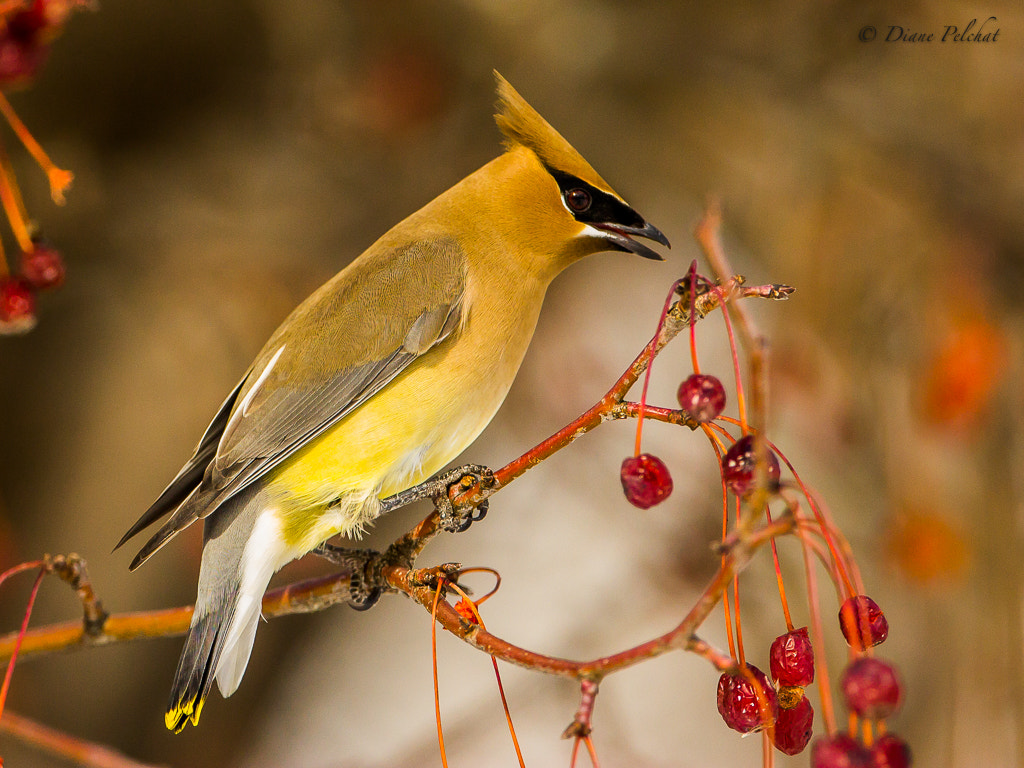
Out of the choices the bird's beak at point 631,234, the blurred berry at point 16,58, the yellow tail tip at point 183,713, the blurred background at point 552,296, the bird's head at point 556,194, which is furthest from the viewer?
the blurred background at point 552,296

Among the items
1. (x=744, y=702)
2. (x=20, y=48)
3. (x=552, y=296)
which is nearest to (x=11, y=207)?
(x=20, y=48)

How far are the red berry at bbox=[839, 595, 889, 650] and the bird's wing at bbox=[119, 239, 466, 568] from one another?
1.39 metres

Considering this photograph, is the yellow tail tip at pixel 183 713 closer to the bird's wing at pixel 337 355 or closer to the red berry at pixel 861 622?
the bird's wing at pixel 337 355

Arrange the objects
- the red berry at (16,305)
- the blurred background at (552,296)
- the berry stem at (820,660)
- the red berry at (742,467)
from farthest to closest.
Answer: the blurred background at (552,296) < the red berry at (16,305) < the red berry at (742,467) < the berry stem at (820,660)

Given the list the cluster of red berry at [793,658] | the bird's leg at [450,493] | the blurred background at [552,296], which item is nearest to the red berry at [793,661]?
the cluster of red berry at [793,658]

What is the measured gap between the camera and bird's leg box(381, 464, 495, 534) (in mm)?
1912

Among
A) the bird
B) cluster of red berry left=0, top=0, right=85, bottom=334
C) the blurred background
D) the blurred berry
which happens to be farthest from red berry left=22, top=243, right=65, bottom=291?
the blurred background

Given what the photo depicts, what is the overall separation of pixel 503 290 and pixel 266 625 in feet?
7.32

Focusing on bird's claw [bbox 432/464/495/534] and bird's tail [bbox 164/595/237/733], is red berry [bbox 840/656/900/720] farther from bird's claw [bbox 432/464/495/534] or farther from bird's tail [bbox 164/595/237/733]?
bird's tail [bbox 164/595/237/733]

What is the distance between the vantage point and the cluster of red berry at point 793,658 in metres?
1.01

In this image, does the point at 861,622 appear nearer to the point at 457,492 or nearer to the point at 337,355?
the point at 457,492

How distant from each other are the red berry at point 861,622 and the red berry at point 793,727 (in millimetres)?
183

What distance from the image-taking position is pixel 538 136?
8.32 feet

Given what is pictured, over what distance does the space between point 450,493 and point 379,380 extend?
21.3 inches
